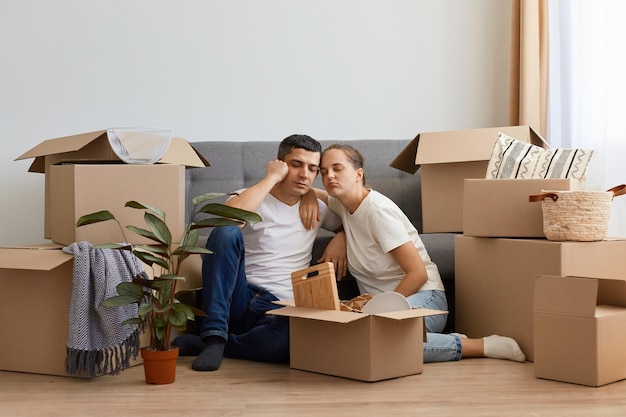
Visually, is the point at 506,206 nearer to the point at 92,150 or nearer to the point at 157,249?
the point at 157,249

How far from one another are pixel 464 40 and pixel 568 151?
1290 millimetres

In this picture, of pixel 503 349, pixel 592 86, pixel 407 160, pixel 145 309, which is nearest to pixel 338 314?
pixel 145 309

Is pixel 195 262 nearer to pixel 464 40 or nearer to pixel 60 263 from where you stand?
pixel 60 263

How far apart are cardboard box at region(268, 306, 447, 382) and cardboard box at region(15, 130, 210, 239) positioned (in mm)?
742

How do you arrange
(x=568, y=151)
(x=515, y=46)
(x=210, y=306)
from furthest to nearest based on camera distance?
(x=515, y=46) → (x=568, y=151) → (x=210, y=306)

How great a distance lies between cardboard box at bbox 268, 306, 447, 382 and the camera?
7.16 feet

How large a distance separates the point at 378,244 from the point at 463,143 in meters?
0.62

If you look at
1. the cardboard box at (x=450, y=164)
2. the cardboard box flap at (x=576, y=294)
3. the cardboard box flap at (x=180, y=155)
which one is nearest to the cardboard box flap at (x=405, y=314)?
the cardboard box flap at (x=576, y=294)

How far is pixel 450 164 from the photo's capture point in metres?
3.06

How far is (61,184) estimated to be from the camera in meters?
2.50

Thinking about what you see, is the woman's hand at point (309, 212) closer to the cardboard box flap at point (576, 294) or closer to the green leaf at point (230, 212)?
the green leaf at point (230, 212)

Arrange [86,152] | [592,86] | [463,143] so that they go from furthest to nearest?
[592,86]
[463,143]
[86,152]

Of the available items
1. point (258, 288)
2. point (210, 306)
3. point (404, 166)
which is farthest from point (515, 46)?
point (210, 306)

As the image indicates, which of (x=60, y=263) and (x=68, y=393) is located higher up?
(x=60, y=263)
